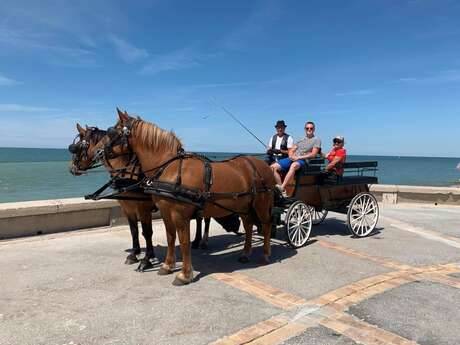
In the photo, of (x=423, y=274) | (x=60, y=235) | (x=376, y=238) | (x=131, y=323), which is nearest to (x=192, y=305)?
(x=131, y=323)

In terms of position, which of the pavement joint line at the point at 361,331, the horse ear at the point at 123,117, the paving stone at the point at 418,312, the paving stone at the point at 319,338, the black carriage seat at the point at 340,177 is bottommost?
the paving stone at the point at 319,338

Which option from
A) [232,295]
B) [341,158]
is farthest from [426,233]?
[232,295]

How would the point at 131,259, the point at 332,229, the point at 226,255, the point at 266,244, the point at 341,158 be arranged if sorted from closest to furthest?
the point at 131,259 < the point at 266,244 < the point at 226,255 < the point at 341,158 < the point at 332,229

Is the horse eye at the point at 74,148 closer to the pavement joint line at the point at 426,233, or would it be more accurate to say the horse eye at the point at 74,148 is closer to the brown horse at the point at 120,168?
the brown horse at the point at 120,168

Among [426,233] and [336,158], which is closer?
[336,158]

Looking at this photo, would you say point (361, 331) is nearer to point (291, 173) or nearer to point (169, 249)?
point (169, 249)

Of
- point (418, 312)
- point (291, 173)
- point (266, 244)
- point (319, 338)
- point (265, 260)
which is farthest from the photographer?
point (291, 173)

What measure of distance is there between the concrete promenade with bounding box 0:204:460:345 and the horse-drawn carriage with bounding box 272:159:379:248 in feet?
1.67

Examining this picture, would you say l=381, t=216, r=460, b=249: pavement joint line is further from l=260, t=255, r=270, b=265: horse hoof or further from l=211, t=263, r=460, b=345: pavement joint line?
l=260, t=255, r=270, b=265: horse hoof

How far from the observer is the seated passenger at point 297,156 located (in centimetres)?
764

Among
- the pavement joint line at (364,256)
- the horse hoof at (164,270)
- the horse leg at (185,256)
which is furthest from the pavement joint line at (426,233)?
the horse hoof at (164,270)

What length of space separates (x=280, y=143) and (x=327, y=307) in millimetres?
4033

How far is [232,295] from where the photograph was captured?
16.5 ft

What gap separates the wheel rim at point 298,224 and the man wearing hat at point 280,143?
45.6 inches
